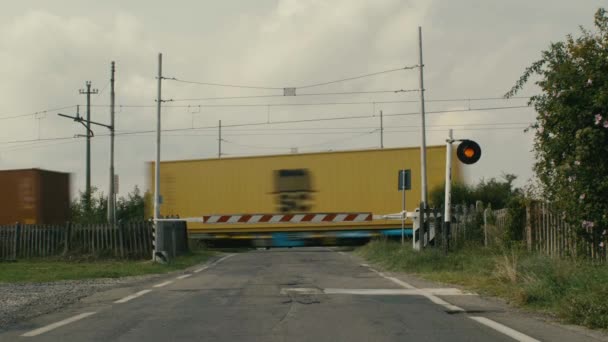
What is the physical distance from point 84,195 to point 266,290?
29.5m

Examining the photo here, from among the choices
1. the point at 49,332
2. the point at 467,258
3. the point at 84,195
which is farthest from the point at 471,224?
the point at 84,195

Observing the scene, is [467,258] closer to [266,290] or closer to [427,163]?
[266,290]

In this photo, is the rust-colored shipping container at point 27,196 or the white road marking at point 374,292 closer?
the white road marking at point 374,292

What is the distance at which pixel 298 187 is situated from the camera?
3069 cm

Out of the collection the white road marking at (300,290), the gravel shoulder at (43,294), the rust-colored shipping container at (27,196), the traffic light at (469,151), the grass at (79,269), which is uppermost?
the traffic light at (469,151)

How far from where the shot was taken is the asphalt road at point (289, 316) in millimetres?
7215

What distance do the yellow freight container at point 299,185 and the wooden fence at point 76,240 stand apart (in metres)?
7.48

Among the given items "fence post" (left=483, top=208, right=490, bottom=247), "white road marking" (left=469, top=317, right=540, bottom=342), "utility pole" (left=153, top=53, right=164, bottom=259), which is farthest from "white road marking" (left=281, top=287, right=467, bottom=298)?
"utility pole" (left=153, top=53, right=164, bottom=259)

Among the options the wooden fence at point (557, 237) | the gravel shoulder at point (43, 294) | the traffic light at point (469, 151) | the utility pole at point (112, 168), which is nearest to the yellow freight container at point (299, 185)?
the utility pole at point (112, 168)

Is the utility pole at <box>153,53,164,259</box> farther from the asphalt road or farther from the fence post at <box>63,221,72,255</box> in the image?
the asphalt road

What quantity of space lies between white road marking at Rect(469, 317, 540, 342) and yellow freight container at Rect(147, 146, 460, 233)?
21.4 m

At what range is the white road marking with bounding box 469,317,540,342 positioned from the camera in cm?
696

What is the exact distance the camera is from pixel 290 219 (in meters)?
30.4

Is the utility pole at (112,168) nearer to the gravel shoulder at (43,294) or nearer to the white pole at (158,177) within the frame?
the white pole at (158,177)
